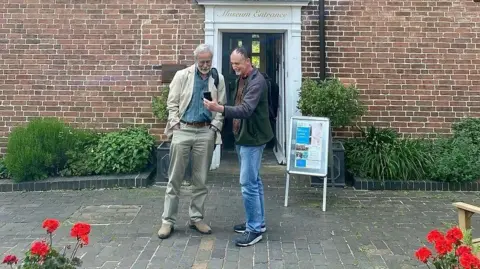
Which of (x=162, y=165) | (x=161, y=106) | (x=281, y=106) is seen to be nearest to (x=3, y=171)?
(x=162, y=165)

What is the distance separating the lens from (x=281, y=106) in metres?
8.66

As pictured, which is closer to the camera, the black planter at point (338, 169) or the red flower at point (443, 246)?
the red flower at point (443, 246)

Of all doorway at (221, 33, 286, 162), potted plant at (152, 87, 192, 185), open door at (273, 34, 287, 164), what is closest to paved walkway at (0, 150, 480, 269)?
potted plant at (152, 87, 192, 185)

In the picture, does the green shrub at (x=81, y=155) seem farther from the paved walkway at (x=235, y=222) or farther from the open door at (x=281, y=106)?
the open door at (x=281, y=106)

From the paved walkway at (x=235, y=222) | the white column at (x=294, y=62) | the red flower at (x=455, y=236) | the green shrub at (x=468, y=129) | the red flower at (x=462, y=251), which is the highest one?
the white column at (x=294, y=62)

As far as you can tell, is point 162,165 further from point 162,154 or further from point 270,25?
point 270,25

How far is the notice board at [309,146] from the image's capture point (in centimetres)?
621

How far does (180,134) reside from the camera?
505 centimetres

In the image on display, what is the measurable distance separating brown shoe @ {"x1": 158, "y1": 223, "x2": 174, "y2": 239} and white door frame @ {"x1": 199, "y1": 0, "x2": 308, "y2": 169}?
3.63m

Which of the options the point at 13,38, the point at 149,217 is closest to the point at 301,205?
the point at 149,217

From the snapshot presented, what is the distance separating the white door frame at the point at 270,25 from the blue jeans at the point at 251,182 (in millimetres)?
3399

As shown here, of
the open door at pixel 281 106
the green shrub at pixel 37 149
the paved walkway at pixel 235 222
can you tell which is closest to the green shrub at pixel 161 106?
the paved walkway at pixel 235 222

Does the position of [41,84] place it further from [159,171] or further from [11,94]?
[159,171]

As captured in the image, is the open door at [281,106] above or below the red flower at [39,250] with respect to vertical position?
above
